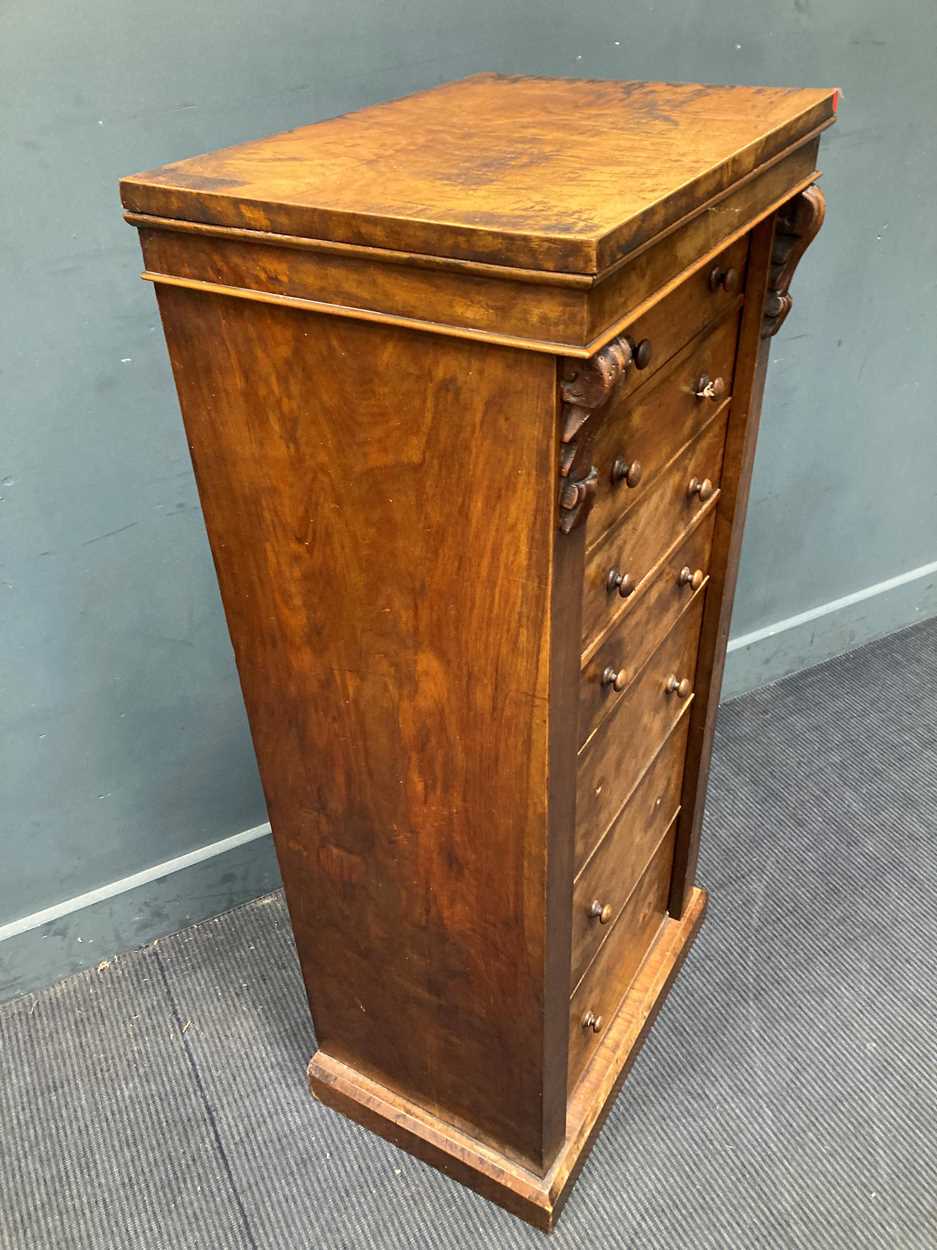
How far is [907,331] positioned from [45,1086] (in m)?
2.12

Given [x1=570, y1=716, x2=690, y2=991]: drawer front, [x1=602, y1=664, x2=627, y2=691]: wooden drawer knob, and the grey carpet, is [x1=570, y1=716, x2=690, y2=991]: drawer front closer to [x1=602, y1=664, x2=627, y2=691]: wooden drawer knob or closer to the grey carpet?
[x1=602, y1=664, x2=627, y2=691]: wooden drawer knob

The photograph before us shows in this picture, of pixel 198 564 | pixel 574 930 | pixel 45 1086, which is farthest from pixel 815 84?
pixel 45 1086

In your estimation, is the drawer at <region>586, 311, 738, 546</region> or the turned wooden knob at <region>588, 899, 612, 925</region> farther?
the turned wooden knob at <region>588, 899, 612, 925</region>

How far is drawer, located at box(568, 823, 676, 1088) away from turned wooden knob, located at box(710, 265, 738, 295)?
856mm

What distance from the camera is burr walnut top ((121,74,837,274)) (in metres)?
0.79

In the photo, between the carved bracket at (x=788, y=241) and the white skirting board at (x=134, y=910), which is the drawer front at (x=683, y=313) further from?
the white skirting board at (x=134, y=910)

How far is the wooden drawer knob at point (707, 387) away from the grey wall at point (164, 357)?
0.62 meters

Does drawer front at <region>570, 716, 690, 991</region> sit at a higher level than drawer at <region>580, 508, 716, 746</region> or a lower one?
lower

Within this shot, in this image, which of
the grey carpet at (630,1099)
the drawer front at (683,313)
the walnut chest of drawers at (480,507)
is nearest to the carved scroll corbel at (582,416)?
the walnut chest of drawers at (480,507)

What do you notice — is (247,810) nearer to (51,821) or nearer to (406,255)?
(51,821)

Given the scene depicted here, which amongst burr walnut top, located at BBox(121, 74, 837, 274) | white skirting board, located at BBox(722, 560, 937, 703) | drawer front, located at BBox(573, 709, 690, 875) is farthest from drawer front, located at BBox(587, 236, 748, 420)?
white skirting board, located at BBox(722, 560, 937, 703)

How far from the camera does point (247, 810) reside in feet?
6.21

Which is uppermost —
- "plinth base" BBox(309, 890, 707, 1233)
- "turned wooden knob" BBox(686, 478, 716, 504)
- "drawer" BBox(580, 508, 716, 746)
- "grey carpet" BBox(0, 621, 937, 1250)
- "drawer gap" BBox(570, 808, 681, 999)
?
"turned wooden knob" BBox(686, 478, 716, 504)

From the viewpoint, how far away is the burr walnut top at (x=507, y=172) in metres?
0.79
